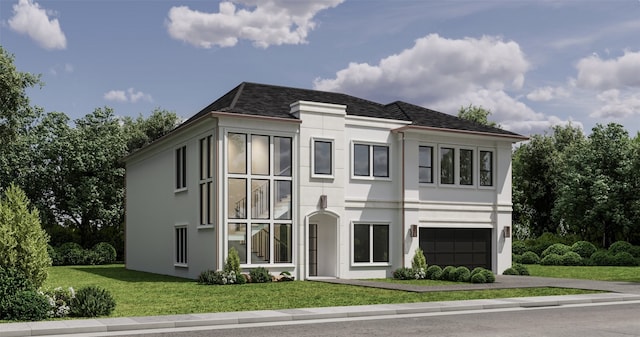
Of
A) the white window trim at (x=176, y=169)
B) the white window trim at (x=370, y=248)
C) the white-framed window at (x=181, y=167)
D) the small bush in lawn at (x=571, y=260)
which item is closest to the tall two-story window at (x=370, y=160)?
the white window trim at (x=370, y=248)

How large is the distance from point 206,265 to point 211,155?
15.1 ft

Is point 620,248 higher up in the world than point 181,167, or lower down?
lower down

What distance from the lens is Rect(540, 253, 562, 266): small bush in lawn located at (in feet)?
144

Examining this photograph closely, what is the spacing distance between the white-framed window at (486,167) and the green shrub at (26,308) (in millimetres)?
23132

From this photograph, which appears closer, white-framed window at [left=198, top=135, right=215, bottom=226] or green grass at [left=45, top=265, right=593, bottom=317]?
green grass at [left=45, top=265, right=593, bottom=317]

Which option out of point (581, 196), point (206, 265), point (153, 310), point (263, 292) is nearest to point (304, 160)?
point (206, 265)

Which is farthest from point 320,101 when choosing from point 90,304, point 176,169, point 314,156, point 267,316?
point 90,304

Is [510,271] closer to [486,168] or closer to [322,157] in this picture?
[486,168]

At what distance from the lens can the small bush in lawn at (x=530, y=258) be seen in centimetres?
4559

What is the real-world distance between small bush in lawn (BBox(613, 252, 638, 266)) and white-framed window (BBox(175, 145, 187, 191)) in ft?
85.3

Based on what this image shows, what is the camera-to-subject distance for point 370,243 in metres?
32.3

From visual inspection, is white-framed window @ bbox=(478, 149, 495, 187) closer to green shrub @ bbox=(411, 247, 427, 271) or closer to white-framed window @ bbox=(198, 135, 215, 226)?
green shrub @ bbox=(411, 247, 427, 271)

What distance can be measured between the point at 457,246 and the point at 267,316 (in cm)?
1887

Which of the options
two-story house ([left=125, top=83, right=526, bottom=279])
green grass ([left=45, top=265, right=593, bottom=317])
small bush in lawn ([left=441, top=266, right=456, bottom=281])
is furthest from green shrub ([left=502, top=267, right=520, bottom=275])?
green grass ([left=45, top=265, right=593, bottom=317])
